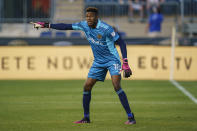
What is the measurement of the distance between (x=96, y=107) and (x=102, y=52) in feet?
8.75

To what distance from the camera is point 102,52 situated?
8.49 m

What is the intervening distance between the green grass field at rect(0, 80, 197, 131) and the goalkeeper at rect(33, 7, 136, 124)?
1.64 feet

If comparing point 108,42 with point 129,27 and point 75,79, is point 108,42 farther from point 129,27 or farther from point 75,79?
point 129,27

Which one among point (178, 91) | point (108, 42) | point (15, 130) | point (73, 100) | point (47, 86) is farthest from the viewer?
point (47, 86)

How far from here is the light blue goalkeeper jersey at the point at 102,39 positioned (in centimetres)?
829

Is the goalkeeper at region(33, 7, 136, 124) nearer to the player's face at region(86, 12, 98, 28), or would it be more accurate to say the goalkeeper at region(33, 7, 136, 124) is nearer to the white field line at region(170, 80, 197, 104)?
the player's face at region(86, 12, 98, 28)

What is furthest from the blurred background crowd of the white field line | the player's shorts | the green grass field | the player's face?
the player's face

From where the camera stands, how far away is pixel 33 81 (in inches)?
698

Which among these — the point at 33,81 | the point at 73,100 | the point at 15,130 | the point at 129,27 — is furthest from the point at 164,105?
the point at 129,27

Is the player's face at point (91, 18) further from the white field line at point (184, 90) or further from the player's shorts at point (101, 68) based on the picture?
the white field line at point (184, 90)

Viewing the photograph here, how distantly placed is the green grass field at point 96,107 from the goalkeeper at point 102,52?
1.64 feet

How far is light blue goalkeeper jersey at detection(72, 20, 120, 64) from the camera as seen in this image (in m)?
8.29

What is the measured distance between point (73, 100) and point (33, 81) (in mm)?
5803

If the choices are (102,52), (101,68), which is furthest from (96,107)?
(102,52)
